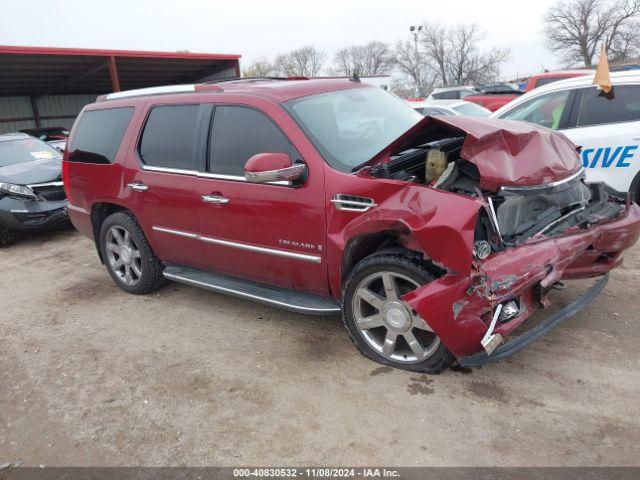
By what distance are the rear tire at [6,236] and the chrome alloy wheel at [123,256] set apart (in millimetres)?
3332

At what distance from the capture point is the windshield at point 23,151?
844cm

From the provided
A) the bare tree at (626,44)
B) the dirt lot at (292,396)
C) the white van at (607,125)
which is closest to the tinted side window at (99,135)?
the dirt lot at (292,396)

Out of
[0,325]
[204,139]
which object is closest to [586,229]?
[204,139]

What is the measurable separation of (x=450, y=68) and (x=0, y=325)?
240ft

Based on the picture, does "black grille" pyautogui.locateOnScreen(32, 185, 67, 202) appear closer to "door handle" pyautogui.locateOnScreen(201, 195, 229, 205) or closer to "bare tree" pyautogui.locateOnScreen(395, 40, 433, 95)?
"door handle" pyautogui.locateOnScreen(201, 195, 229, 205)

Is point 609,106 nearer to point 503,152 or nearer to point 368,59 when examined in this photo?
point 503,152

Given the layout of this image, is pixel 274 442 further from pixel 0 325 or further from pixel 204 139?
pixel 0 325

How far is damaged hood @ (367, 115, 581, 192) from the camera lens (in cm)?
307

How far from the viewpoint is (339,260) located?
3387 mm

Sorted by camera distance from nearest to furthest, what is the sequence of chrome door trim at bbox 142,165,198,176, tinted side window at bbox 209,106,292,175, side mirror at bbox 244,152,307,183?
side mirror at bbox 244,152,307,183 → tinted side window at bbox 209,106,292,175 → chrome door trim at bbox 142,165,198,176

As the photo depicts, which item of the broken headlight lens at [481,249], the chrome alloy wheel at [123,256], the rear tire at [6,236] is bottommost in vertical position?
the rear tire at [6,236]

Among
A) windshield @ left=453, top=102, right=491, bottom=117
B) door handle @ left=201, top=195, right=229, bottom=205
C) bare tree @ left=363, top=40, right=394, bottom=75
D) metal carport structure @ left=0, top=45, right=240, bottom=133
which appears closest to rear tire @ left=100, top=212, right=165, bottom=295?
door handle @ left=201, top=195, right=229, bottom=205

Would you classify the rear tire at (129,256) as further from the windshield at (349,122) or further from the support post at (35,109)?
the support post at (35,109)

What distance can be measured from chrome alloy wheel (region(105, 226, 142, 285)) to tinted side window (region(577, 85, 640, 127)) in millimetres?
4968
